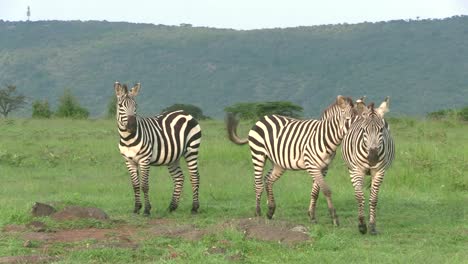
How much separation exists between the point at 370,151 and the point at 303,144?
4.54ft

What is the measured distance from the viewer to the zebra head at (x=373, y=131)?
27.2ft

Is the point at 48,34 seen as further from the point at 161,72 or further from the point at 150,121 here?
the point at 150,121

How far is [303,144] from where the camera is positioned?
9500 mm

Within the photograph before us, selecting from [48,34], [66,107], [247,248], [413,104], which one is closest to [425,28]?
[413,104]

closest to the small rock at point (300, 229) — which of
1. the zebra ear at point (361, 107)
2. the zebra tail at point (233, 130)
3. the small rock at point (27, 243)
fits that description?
the zebra ear at point (361, 107)

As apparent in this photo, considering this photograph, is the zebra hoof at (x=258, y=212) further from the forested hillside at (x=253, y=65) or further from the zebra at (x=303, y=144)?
the forested hillside at (x=253, y=65)

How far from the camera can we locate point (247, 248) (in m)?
7.27

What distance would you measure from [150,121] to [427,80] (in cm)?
7322

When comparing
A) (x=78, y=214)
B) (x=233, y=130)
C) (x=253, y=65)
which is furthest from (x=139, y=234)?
(x=253, y=65)

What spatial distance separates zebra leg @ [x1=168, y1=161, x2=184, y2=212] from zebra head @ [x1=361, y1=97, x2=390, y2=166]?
3.32 metres

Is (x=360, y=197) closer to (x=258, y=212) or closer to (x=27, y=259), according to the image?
(x=258, y=212)

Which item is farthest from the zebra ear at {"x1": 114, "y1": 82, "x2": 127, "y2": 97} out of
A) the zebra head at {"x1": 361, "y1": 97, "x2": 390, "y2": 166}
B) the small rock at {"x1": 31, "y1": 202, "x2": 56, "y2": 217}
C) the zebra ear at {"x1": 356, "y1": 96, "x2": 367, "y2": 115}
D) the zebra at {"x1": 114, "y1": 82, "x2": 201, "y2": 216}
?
the zebra head at {"x1": 361, "y1": 97, "x2": 390, "y2": 166}

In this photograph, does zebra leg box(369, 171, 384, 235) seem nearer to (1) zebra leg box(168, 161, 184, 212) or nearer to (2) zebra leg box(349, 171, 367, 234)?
(2) zebra leg box(349, 171, 367, 234)

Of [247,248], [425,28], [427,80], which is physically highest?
[425,28]
